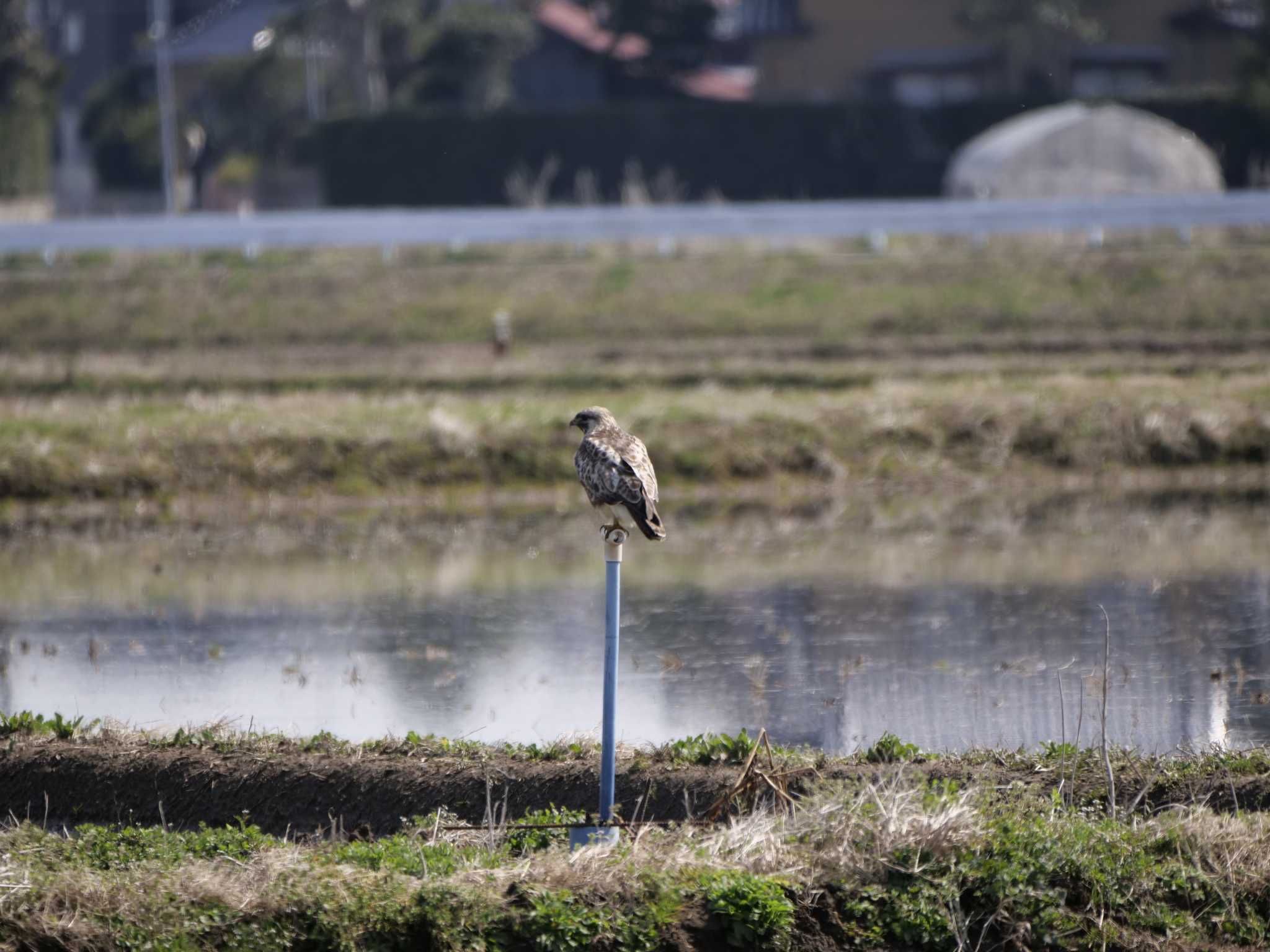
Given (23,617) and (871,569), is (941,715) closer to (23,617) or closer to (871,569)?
(871,569)

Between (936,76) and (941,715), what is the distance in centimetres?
3706

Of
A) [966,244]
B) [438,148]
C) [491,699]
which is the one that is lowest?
[491,699]

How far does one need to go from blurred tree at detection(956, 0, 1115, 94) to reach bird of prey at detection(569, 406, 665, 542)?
34.8 m

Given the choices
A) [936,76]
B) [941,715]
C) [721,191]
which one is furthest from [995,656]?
[936,76]

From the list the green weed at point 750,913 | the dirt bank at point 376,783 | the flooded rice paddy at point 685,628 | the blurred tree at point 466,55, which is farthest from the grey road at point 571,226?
the green weed at point 750,913

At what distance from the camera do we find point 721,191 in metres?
37.8

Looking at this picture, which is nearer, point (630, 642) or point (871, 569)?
point (630, 642)

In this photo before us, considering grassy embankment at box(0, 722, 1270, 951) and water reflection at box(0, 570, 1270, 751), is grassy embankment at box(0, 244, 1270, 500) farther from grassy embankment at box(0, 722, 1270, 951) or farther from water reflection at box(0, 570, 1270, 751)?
grassy embankment at box(0, 722, 1270, 951)

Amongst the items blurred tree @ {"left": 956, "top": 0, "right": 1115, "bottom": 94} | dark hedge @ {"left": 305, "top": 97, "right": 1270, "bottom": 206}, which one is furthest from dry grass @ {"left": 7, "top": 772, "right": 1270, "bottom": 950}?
blurred tree @ {"left": 956, "top": 0, "right": 1115, "bottom": 94}

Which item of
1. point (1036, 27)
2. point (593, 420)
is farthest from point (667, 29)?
point (593, 420)

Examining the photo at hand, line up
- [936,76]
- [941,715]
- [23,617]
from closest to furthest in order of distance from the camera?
1. [941,715]
2. [23,617]
3. [936,76]

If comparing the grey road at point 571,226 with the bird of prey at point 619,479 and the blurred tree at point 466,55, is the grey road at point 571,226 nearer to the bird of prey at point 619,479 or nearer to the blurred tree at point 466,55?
the blurred tree at point 466,55

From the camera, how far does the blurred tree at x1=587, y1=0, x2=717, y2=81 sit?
132 feet

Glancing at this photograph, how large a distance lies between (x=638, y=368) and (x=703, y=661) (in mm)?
9527
